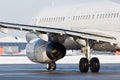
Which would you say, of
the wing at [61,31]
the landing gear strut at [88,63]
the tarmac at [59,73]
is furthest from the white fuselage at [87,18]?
the tarmac at [59,73]

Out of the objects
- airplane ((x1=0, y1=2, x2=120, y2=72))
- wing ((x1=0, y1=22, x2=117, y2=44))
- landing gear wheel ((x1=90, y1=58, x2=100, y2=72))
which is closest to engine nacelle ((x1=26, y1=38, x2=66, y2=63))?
airplane ((x1=0, y1=2, x2=120, y2=72))

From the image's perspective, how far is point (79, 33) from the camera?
116ft

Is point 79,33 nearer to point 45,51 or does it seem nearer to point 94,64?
point 94,64

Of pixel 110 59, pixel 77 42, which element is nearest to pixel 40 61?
pixel 77 42

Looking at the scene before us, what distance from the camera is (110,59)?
220 feet

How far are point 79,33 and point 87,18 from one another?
382 cm

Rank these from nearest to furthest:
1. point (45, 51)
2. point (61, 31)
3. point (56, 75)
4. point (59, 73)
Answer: point (56, 75), point (61, 31), point (59, 73), point (45, 51)

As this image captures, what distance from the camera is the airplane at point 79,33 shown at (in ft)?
116

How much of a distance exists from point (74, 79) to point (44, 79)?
1.37 meters

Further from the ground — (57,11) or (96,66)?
(57,11)

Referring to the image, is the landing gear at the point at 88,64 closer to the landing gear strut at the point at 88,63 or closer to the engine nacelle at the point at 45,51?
the landing gear strut at the point at 88,63

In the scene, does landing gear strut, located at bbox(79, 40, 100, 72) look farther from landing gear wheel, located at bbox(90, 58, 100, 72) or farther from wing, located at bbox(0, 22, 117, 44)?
wing, located at bbox(0, 22, 117, 44)

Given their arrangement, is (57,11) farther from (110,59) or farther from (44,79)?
(110,59)

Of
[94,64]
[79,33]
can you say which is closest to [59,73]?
[94,64]
